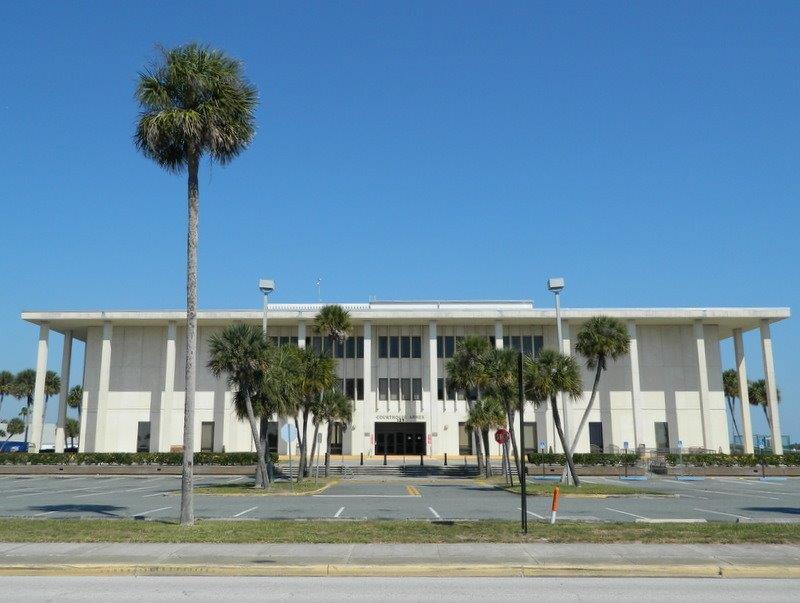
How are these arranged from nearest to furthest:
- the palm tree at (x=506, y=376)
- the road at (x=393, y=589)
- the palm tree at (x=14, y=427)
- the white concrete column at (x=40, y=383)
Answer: the road at (x=393, y=589) < the palm tree at (x=506, y=376) < the white concrete column at (x=40, y=383) < the palm tree at (x=14, y=427)

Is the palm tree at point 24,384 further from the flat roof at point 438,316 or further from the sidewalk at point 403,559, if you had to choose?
the sidewalk at point 403,559

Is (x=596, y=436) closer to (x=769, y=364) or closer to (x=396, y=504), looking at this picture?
(x=769, y=364)

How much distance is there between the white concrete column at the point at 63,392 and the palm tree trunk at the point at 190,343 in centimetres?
4802

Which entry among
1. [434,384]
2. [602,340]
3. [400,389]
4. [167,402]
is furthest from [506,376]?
[167,402]

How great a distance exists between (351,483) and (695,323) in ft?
117

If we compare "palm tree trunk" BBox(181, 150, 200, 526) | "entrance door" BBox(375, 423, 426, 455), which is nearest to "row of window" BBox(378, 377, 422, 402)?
"entrance door" BBox(375, 423, 426, 455)

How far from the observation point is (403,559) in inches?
503

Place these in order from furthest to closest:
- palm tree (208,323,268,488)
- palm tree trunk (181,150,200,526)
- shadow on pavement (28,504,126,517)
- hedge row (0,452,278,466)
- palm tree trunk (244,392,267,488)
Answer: hedge row (0,452,278,466) → palm tree trunk (244,392,267,488) → palm tree (208,323,268,488) → shadow on pavement (28,504,126,517) → palm tree trunk (181,150,200,526)

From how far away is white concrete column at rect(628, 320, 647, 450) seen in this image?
191ft

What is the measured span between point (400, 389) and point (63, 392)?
30253 mm

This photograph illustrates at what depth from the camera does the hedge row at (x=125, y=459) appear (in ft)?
159

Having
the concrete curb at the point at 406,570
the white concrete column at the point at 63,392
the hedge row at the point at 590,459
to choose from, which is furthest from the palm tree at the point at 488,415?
the white concrete column at the point at 63,392

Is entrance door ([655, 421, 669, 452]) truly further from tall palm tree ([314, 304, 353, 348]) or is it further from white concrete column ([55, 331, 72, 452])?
white concrete column ([55, 331, 72, 452])

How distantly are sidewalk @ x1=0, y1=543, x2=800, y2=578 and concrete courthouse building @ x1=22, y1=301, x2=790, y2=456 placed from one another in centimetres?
4576
